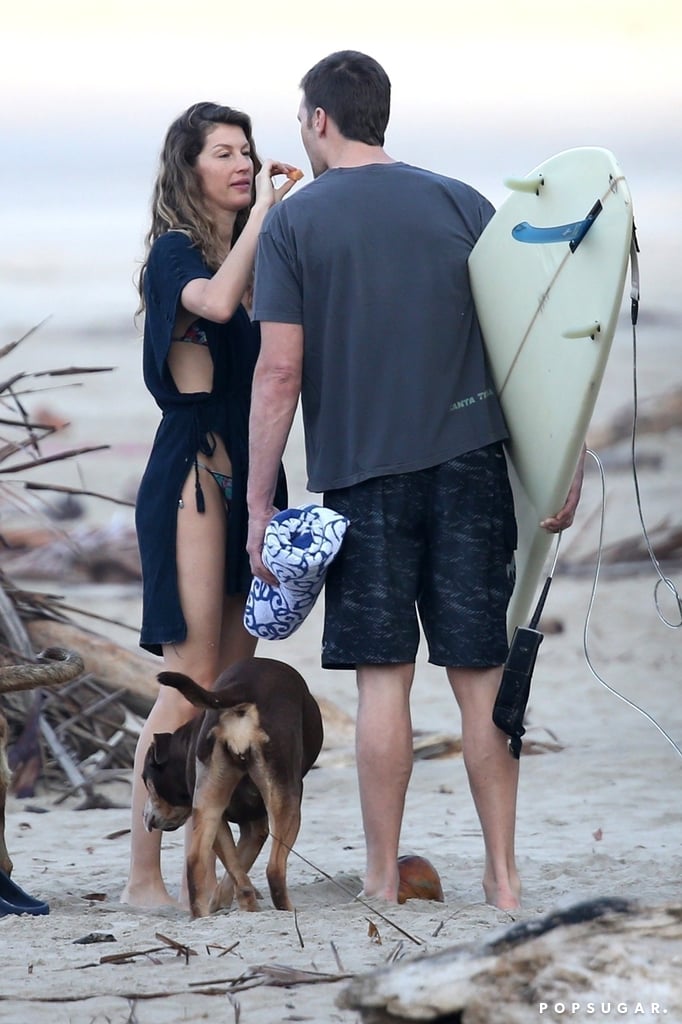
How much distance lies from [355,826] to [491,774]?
1.85 meters

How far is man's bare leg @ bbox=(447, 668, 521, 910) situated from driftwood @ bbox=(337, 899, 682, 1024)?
4.73ft

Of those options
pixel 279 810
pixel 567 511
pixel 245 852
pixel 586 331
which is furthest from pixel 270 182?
pixel 245 852

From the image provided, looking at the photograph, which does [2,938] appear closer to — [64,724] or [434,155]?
[64,724]

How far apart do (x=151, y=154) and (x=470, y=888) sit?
A: 10301 millimetres

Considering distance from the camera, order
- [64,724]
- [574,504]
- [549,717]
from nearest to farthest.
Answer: [574,504]
[64,724]
[549,717]

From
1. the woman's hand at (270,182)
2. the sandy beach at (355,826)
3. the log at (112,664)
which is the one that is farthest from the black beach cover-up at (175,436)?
the log at (112,664)

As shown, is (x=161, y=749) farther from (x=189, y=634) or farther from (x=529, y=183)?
(x=529, y=183)

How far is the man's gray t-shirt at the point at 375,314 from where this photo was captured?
146 inches

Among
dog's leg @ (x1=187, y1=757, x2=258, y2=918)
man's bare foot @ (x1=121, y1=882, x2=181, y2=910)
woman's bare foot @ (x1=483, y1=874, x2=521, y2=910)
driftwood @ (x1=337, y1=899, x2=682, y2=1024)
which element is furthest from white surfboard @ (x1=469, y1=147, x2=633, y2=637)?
driftwood @ (x1=337, y1=899, x2=682, y2=1024)

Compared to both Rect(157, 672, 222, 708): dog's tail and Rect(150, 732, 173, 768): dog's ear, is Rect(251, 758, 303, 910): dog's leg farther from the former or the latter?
Rect(150, 732, 173, 768): dog's ear

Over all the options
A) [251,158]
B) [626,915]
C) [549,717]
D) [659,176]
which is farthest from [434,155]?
[626,915]

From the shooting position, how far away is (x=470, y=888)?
4332 mm

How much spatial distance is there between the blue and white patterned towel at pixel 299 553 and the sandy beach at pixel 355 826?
2.49ft

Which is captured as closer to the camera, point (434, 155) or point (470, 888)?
point (470, 888)
